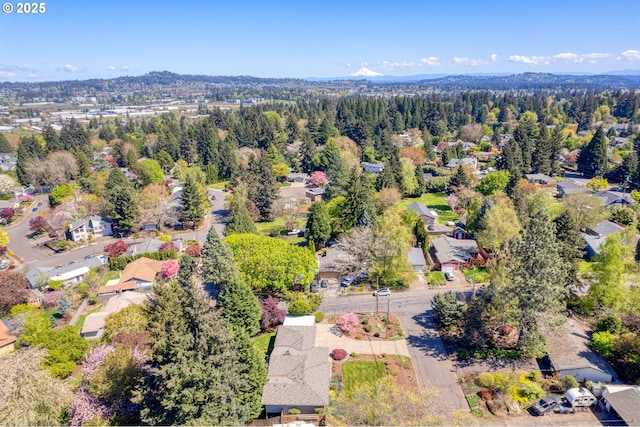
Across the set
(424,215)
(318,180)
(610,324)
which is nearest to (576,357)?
(610,324)

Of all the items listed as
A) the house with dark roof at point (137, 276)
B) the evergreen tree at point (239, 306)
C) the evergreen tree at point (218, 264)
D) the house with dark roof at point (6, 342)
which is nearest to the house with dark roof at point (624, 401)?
the evergreen tree at point (239, 306)

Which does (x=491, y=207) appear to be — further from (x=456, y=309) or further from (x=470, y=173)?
(x=470, y=173)

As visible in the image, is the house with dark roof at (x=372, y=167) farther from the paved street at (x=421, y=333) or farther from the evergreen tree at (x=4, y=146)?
the evergreen tree at (x=4, y=146)

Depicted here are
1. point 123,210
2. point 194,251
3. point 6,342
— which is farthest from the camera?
point 123,210

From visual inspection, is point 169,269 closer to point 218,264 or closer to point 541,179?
point 218,264

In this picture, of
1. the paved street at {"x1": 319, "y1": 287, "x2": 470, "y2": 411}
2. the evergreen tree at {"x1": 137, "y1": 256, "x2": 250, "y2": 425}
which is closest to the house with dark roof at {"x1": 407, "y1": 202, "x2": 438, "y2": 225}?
the paved street at {"x1": 319, "y1": 287, "x2": 470, "y2": 411}

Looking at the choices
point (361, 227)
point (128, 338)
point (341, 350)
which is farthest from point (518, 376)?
point (128, 338)

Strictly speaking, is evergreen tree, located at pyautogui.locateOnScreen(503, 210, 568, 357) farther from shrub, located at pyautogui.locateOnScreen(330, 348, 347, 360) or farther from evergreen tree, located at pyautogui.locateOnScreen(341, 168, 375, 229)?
evergreen tree, located at pyautogui.locateOnScreen(341, 168, 375, 229)
